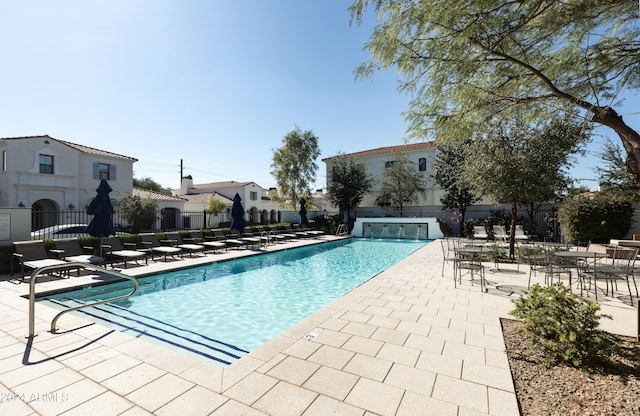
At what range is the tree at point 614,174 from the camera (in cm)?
1155

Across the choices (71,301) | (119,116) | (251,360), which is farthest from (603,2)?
(119,116)

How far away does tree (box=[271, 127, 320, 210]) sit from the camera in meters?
25.7

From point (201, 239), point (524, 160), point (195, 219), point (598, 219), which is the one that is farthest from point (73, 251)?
point (195, 219)

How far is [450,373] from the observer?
9.77 ft

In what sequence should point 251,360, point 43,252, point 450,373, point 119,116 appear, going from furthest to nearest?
point 119,116, point 43,252, point 251,360, point 450,373

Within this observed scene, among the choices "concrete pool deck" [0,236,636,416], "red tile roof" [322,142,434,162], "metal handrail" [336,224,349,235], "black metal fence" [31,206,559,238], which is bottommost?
"concrete pool deck" [0,236,636,416]

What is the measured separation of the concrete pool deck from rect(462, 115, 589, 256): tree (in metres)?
5.30

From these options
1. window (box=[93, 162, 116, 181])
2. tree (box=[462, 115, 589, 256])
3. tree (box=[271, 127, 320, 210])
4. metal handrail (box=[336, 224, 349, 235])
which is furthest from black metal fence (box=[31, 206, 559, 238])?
tree (box=[462, 115, 589, 256])

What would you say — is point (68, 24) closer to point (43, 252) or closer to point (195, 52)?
point (195, 52)

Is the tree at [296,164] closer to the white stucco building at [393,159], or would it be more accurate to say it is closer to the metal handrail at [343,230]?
the white stucco building at [393,159]

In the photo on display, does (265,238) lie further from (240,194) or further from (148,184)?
(148,184)

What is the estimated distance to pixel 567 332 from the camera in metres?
3.06

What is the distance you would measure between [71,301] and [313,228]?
18.7 m

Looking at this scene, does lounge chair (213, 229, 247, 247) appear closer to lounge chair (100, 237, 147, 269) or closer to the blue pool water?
the blue pool water
